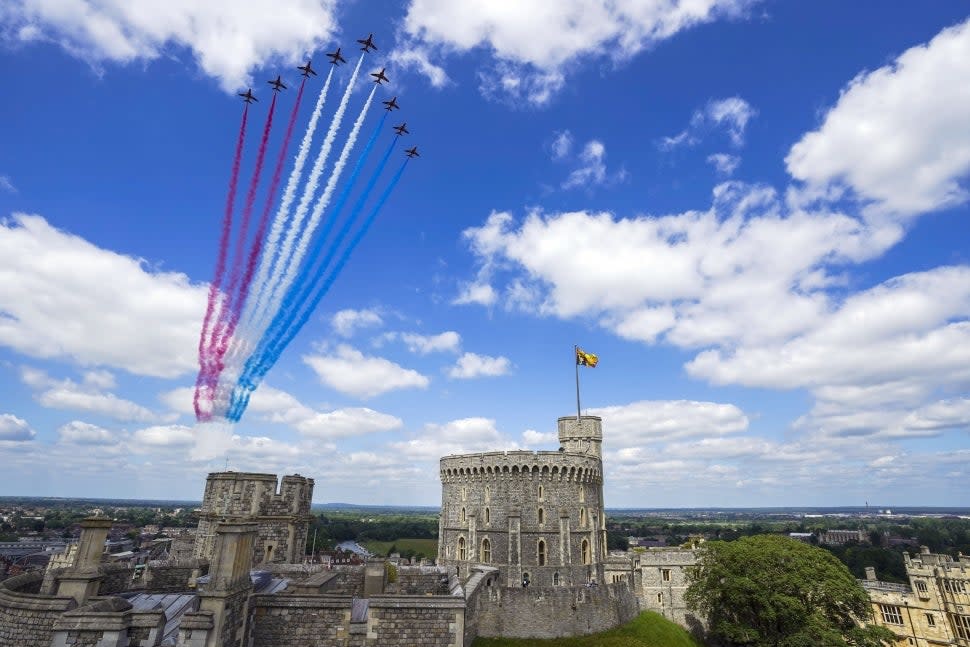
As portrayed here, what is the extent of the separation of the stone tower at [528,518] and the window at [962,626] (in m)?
30.3

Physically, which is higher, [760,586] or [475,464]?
[475,464]

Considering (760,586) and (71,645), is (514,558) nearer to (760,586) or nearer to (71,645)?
(760,586)

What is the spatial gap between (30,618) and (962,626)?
6484 centimetres

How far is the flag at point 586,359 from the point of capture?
63094 mm

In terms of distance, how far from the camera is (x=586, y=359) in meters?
63.4

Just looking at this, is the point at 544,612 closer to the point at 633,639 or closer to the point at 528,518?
the point at 633,639

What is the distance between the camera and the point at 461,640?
1897 centimetres

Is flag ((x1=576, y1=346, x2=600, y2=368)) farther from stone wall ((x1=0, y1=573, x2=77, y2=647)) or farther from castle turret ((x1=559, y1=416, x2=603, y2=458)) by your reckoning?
stone wall ((x1=0, y1=573, x2=77, y2=647))

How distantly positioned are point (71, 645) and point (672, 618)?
5527 centimetres

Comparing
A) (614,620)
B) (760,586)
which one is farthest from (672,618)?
(760,586)

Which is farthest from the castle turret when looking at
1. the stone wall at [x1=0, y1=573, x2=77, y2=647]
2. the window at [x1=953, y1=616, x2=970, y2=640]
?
the stone wall at [x1=0, y1=573, x2=77, y2=647]

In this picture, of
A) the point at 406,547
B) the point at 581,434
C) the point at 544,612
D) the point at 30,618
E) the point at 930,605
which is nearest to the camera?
the point at 30,618

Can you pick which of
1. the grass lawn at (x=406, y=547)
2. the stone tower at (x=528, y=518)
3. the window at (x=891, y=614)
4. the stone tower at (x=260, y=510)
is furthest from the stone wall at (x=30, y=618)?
the grass lawn at (x=406, y=547)

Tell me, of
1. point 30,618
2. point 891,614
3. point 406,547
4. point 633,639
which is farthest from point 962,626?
point 406,547
